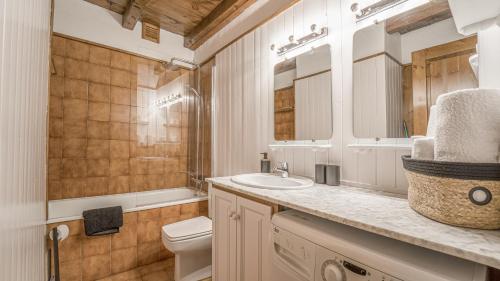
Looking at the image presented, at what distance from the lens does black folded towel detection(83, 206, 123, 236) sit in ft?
6.32

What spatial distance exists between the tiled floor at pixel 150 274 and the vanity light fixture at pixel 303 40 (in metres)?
2.14

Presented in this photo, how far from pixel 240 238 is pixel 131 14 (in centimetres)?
253

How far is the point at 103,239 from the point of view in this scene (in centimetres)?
201

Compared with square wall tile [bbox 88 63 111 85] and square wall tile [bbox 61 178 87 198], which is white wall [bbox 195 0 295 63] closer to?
square wall tile [bbox 88 63 111 85]

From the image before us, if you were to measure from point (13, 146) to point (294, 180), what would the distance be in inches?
52.3

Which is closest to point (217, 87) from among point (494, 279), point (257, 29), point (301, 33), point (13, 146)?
point (257, 29)

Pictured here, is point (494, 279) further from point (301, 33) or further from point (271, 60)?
point (271, 60)

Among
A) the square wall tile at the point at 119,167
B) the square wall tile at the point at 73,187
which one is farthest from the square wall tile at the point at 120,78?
the square wall tile at the point at 73,187

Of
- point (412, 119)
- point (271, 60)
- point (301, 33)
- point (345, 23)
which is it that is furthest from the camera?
point (271, 60)

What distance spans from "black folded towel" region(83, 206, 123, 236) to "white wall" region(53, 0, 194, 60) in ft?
6.02

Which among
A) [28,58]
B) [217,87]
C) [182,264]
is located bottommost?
[182,264]

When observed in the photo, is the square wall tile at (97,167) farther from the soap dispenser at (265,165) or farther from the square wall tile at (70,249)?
the soap dispenser at (265,165)

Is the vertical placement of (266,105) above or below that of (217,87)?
below

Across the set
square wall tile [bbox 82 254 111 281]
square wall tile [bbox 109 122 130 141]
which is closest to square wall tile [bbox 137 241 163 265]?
square wall tile [bbox 82 254 111 281]
